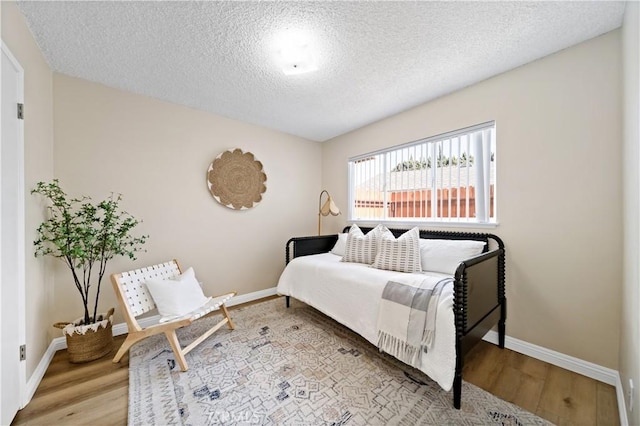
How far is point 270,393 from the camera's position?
153 centimetres

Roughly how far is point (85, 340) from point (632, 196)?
3.70 m

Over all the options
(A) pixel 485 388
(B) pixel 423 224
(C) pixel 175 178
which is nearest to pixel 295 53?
(C) pixel 175 178

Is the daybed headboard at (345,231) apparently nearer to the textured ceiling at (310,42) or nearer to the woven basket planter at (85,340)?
the textured ceiling at (310,42)

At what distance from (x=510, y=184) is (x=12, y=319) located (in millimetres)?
3634

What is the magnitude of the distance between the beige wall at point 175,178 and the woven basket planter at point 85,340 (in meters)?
0.40

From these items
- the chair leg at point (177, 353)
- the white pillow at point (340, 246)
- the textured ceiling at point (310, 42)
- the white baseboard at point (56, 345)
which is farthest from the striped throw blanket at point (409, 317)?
the white baseboard at point (56, 345)

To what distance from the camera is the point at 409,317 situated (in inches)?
63.7

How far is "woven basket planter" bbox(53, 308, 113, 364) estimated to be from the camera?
1835 mm

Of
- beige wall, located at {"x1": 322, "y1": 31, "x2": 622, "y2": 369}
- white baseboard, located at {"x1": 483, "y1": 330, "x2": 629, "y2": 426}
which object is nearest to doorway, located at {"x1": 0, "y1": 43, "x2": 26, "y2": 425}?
white baseboard, located at {"x1": 483, "y1": 330, "x2": 629, "y2": 426}

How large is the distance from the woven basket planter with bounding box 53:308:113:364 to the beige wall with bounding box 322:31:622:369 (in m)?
3.44

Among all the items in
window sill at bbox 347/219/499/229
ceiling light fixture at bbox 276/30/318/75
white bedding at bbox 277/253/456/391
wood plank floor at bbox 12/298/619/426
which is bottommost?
wood plank floor at bbox 12/298/619/426

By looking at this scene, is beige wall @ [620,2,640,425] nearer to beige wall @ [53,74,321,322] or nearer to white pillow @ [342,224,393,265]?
white pillow @ [342,224,393,265]

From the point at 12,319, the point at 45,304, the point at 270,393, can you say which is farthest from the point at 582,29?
the point at 45,304

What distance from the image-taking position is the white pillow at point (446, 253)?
7.04 feet
